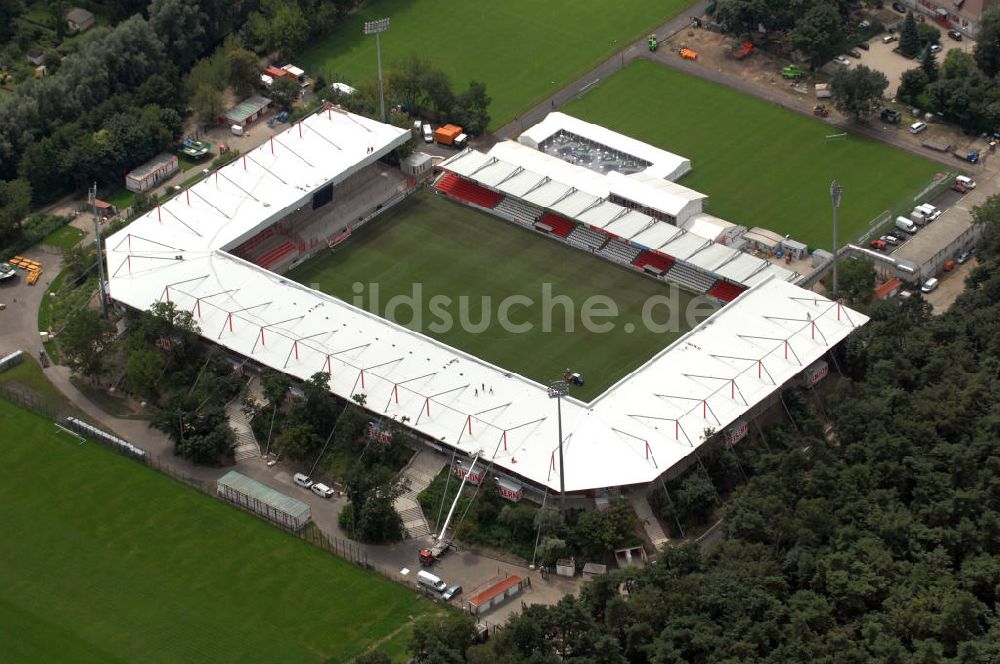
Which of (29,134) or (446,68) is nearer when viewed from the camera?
(29,134)

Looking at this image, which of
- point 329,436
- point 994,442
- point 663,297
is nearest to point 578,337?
point 663,297

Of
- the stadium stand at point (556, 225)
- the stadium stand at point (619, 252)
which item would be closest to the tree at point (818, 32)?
the stadium stand at point (619, 252)

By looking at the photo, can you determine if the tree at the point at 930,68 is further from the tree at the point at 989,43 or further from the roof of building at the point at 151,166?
the roof of building at the point at 151,166

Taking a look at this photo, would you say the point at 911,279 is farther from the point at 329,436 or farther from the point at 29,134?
the point at 29,134

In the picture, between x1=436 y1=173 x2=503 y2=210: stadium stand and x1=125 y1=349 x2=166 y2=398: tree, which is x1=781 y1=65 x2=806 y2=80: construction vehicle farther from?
x1=125 y1=349 x2=166 y2=398: tree

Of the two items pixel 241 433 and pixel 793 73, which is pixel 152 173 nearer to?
pixel 241 433

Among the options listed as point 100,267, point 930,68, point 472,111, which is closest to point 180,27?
point 472,111
